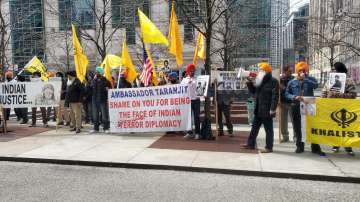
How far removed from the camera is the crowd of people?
852 centimetres

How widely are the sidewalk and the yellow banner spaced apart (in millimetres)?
359

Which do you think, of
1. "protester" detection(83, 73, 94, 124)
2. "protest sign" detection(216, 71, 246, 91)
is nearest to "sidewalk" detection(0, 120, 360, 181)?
"protest sign" detection(216, 71, 246, 91)

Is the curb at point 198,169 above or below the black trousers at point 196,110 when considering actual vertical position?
below

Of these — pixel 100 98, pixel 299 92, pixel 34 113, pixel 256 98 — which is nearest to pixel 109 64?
pixel 100 98

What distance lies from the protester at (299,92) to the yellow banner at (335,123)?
0.20 meters

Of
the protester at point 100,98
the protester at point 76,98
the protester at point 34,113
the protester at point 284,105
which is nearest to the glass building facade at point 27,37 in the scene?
the protester at point 34,113

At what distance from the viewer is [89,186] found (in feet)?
20.4

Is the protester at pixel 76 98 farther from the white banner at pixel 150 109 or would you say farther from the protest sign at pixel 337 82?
the protest sign at pixel 337 82

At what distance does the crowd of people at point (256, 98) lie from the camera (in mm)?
8516

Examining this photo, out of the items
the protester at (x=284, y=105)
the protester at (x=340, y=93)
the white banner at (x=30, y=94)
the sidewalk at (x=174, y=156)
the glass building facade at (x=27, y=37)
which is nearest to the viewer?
the sidewalk at (x=174, y=156)

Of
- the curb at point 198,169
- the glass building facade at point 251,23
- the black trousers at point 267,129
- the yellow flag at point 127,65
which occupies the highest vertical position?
the glass building facade at point 251,23

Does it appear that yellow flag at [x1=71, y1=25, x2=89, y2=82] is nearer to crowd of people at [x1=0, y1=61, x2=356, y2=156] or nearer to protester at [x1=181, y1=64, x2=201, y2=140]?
crowd of people at [x1=0, y1=61, x2=356, y2=156]

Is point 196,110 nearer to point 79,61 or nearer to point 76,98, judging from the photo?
point 76,98

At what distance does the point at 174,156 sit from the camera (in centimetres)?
826
